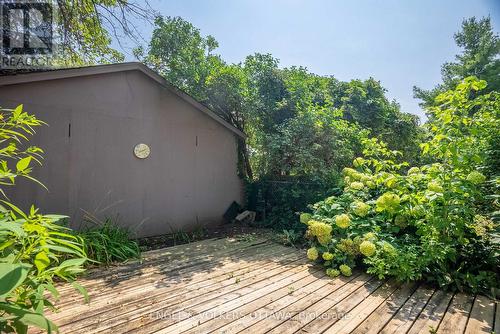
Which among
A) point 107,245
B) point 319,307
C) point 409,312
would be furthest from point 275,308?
point 107,245

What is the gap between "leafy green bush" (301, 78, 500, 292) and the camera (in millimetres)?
2822

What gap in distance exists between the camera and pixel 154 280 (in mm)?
3145

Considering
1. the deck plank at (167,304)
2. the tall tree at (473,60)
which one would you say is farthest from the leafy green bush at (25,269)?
the tall tree at (473,60)

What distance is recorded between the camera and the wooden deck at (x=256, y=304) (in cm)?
219

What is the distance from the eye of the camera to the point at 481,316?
94.6 inches

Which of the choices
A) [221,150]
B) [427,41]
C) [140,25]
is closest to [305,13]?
[427,41]

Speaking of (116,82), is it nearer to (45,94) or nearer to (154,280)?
(45,94)

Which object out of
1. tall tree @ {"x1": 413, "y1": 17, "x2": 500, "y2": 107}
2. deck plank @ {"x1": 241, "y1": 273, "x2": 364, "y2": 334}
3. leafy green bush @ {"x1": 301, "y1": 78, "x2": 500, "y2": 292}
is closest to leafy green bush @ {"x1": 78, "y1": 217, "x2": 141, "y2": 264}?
deck plank @ {"x1": 241, "y1": 273, "x2": 364, "y2": 334}

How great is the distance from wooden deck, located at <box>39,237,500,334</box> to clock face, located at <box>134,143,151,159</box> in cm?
226

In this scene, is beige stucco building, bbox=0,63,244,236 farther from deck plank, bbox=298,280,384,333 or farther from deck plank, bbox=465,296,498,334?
deck plank, bbox=465,296,498,334

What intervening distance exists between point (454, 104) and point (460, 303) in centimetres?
217

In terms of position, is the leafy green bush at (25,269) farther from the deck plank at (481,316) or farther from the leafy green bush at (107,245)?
the deck plank at (481,316)

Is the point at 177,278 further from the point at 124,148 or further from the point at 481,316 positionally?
the point at 481,316

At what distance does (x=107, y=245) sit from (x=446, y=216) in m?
4.53
